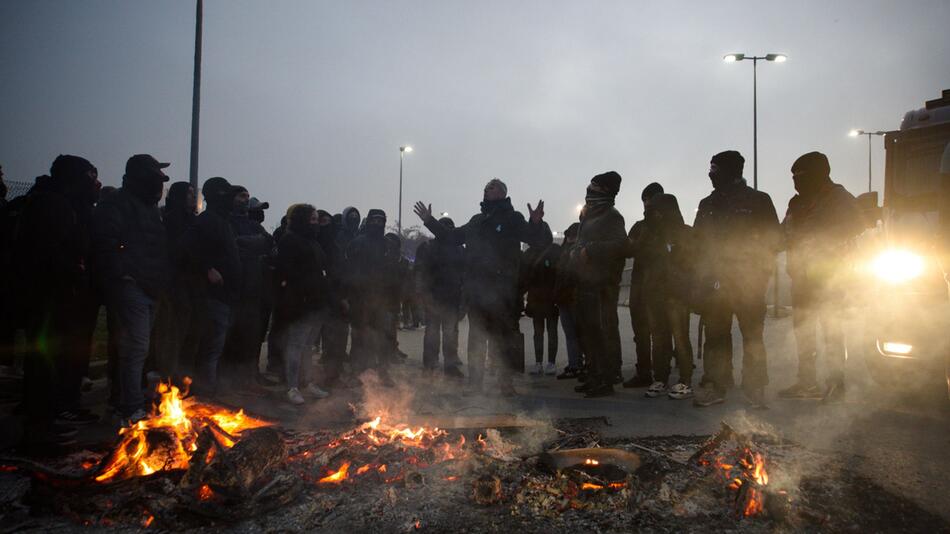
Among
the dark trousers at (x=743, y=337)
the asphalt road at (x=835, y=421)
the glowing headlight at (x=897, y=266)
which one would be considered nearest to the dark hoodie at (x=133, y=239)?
the asphalt road at (x=835, y=421)

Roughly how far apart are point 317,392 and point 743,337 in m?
4.40

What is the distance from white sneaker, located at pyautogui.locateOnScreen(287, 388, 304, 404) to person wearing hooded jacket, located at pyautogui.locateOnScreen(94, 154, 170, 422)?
139cm

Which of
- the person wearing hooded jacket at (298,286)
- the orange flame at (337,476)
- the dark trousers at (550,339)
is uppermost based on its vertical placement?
the person wearing hooded jacket at (298,286)

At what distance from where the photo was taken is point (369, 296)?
693cm

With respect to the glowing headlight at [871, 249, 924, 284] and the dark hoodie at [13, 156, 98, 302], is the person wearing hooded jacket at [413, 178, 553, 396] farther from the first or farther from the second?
the dark hoodie at [13, 156, 98, 302]

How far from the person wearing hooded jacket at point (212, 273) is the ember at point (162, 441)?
1.51 metres

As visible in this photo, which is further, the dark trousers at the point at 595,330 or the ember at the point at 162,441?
the dark trousers at the point at 595,330

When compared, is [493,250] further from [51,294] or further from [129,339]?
[51,294]

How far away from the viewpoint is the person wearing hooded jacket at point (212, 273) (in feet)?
17.0

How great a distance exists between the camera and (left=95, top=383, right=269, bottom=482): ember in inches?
127

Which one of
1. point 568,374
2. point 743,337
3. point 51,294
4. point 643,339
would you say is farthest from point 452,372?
point 51,294

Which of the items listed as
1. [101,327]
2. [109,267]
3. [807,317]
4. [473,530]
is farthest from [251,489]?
[101,327]

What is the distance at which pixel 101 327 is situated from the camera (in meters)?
11.4

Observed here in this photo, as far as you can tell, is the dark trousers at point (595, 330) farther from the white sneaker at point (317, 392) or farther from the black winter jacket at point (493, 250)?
the white sneaker at point (317, 392)
